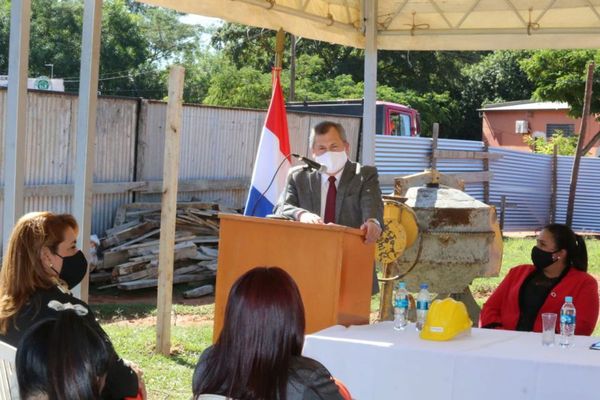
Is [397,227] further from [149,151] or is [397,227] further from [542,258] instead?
[149,151]

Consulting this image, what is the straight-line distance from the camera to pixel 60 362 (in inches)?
81.3

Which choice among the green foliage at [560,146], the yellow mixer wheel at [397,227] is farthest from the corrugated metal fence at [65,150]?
the green foliage at [560,146]

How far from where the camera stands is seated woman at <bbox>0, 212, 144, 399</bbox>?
3.40m

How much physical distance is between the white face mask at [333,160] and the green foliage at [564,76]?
59.1ft

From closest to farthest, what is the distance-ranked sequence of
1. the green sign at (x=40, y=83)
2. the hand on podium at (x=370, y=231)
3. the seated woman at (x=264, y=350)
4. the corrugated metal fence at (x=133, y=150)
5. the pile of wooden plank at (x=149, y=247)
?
the seated woman at (x=264, y=350) < the hand on podium at (x=370, y=231) < the corrugated metal fence at (x=133, y=150) < the pile of wooden plank at (x=149, y=247) < the green sign at (x=40, y=83)

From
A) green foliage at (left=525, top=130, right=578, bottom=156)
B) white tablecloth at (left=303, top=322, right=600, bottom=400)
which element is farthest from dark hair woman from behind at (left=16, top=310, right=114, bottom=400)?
green foliage at (left=525, top=130, right=578, bottom=156)

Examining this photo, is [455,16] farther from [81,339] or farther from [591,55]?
[591,55]

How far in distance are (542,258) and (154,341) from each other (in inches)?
154

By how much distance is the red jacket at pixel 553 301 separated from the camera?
16.4 ft

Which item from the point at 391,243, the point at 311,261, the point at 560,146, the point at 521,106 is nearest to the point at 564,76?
the point at 560,146

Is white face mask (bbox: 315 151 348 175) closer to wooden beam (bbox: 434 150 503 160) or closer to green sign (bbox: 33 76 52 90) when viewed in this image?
green sign (bbox: 33 76 52 90)

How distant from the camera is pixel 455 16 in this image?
7.55 meters

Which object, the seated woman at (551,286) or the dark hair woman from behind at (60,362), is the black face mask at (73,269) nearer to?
the dark hair woman from behind at (60,362)

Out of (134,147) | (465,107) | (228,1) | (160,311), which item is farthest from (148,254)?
(465,107)
